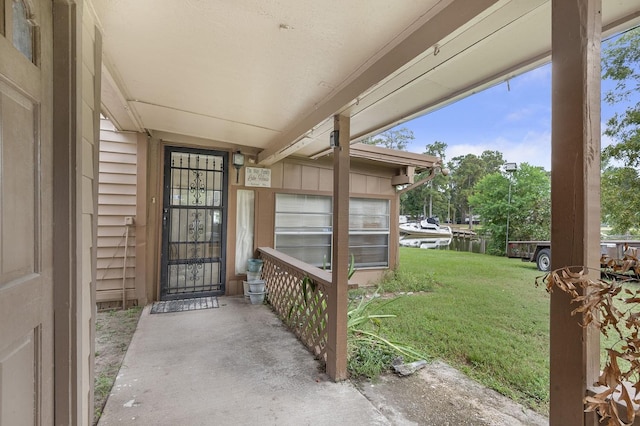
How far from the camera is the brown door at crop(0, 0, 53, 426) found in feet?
2.90

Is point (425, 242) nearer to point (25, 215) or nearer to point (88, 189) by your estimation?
point (88, 189)

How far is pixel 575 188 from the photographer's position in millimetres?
926

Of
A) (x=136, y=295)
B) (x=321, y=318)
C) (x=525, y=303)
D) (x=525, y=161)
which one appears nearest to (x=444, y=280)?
(x=525, y=303)

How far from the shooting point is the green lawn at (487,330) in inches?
103

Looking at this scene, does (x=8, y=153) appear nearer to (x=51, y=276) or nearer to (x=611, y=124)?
(x=51, y=276)

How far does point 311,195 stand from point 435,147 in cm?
2658

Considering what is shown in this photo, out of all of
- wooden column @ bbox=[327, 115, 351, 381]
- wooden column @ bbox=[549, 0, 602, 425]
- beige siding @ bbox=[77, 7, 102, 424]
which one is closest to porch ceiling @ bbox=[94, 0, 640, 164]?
beige siding @ bbox=[77, 7, 102, 424]

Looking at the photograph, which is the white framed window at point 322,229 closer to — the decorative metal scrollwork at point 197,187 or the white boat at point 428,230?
the decorative metal scrollwork at point 197,187

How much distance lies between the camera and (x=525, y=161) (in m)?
12.3

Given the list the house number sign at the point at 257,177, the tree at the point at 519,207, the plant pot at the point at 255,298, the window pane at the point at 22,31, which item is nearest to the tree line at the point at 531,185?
the tree at the point at 519,207

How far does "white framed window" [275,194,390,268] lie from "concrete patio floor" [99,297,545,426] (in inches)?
78.7

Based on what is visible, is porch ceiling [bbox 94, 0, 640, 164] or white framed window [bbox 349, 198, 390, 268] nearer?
porch ceiling [bbox 94, 0, 640, 164]

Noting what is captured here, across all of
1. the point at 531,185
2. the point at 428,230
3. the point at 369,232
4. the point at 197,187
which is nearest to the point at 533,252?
the point at 531,185

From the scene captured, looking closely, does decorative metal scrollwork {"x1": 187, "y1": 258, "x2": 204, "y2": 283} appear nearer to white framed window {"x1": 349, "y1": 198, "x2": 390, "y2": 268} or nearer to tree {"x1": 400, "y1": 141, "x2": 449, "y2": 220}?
white framed window {"x1": 349, "y1": 198, "x2": 390, "y2": 268}
